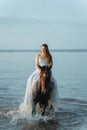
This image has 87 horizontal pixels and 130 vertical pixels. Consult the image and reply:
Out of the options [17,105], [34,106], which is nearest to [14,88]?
Answer: [17,105]

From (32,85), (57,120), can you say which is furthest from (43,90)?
(57,120)

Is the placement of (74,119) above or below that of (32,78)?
below

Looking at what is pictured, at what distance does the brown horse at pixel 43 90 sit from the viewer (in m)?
14.9

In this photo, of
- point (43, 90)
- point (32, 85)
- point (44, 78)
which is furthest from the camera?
point (32, 85)

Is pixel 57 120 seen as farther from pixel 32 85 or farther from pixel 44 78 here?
pixel 44 78

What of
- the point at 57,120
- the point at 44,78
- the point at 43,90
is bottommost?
the point at 57,120

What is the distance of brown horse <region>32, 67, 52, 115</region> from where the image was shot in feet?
48.9

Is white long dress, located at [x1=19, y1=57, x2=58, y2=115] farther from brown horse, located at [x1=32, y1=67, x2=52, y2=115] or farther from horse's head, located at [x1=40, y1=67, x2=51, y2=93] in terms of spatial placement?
horse's head, located at [x1=40, y1=67, x2=51, y2=93]

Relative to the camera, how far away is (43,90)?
49.5 feet

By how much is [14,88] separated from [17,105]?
18.5ft

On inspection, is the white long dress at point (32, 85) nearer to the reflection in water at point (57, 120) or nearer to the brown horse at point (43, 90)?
the brown horse at point (43, 90)

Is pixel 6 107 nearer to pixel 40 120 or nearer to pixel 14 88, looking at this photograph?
pixel 40 120

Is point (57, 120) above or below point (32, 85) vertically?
below

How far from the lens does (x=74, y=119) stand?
15398 millimetres
